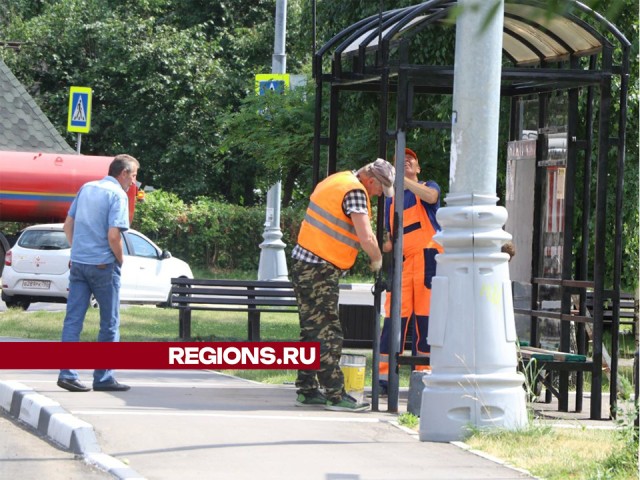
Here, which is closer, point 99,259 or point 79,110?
point 99,259

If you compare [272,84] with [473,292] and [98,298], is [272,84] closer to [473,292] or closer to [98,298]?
[98,298]

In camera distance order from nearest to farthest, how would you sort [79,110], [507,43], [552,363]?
[552,363] < [507,43] < [79,110]

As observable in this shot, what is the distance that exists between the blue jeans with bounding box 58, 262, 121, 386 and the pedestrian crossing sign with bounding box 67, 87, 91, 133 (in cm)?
1706

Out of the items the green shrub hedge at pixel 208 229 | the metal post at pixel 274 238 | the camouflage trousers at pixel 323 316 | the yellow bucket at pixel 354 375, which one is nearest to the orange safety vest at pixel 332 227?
the camouflage trousers at pixel 323 316

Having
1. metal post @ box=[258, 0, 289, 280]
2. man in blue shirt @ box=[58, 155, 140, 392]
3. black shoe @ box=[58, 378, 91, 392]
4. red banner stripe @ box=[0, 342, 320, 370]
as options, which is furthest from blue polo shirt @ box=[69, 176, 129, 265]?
metal post @ box=[258, 0, 289, 280]

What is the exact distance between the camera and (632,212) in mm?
15164

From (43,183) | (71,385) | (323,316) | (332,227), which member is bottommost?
(71,385)

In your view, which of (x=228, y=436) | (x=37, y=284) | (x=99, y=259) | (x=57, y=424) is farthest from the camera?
(x=37, y=284)

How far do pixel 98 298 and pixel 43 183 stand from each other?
1722 cm

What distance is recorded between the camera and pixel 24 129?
31188mm

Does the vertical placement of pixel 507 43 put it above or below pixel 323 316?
above

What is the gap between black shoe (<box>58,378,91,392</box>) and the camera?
9750 millimetres

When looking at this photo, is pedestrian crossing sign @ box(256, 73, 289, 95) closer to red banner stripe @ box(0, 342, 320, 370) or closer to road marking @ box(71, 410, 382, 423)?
red banner stripe @ box(0, 342, 320, 370)

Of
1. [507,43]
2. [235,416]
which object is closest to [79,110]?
[507,43]
